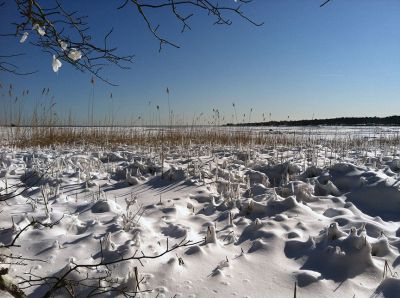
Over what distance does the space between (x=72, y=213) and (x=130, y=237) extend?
80cm

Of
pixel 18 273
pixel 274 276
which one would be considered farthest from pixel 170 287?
pixel 18 273

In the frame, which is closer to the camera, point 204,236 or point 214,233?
point 214,233

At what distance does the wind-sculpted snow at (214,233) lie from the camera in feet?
5.69

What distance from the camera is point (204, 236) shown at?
8.13ft

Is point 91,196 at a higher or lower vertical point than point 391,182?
lower

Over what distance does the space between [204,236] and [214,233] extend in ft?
0.83

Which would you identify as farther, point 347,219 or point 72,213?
point 72,213

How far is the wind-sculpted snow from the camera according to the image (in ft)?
5.69

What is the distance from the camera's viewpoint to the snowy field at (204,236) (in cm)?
171

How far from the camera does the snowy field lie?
1.71m

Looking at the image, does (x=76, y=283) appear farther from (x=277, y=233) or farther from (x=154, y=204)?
(x=154, y=204)

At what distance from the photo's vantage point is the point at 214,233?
225 cm

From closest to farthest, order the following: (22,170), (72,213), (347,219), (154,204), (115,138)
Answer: (347,219), (72,213), (154,204), (22,170), (115,138)

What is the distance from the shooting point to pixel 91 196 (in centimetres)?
343
